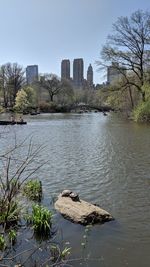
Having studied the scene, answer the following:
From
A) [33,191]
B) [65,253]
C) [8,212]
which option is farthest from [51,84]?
[65,253]

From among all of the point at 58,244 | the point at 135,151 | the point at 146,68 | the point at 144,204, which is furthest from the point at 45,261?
the point at 146,68

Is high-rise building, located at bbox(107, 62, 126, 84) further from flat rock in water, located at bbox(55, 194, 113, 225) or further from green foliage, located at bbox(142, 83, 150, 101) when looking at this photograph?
flat rock in water, located at bbox(55, 194, 113, 225)

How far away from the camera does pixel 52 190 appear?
12617 millimetres

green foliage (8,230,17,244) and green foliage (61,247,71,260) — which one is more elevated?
green foliage (8,230,17,244)

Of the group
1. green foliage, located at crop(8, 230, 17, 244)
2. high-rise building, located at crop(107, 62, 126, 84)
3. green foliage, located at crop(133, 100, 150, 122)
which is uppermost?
high-rise building, located at crop(107, 62, 126, 84)

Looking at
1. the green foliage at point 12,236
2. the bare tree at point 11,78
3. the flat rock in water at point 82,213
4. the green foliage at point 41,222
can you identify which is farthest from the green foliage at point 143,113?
the bare tree at point 11,78

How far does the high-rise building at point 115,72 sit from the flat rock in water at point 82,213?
4556cm

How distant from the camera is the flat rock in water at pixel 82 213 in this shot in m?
9.10

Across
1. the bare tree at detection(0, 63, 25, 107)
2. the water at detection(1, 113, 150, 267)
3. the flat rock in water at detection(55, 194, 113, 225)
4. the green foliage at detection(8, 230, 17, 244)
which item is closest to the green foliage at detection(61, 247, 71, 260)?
the water at detection(1, 113, 150, 267)

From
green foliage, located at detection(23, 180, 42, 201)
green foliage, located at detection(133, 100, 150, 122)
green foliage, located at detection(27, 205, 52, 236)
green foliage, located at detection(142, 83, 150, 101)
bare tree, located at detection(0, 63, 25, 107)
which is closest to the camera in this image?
green foliage, located at detection(27, 205, 52, 236)

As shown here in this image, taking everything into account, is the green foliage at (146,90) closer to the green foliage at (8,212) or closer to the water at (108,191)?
the water at (108,191)

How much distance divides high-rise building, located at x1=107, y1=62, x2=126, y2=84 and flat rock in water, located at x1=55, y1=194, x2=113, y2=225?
4556 centimetres

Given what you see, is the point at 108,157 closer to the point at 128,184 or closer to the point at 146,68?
the point at 128,184

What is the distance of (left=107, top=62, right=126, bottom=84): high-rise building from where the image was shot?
176 feet
